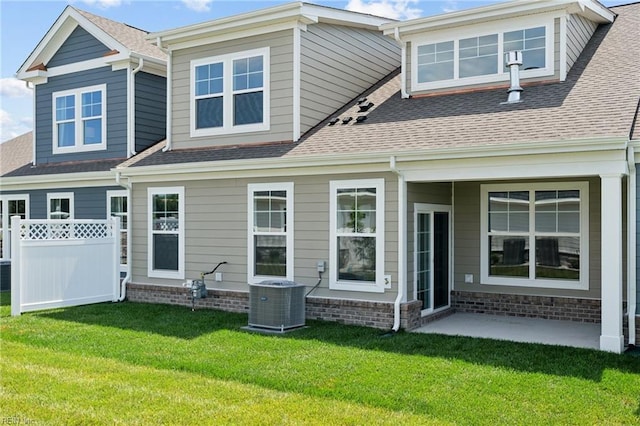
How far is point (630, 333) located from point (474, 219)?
3655 millimetres

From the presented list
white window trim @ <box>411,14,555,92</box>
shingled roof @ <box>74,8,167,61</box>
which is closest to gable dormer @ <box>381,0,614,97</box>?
white window trim @ <box>411,14,555,92</box>

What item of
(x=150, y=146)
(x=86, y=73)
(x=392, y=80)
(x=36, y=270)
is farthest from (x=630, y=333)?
(x=86, y=73)

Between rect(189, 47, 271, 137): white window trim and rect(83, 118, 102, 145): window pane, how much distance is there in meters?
3.47

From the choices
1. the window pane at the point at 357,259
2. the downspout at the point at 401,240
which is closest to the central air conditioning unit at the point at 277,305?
the window pane at the point at 357,259

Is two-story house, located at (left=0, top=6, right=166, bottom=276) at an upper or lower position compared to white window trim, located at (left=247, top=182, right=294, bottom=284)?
upper

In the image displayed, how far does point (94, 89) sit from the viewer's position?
1491cm

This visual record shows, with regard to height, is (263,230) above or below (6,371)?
above

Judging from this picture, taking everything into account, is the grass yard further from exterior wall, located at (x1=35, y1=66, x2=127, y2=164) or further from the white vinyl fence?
exterior wall, located at (x1=35, y1=66, x2=127, y2=164)

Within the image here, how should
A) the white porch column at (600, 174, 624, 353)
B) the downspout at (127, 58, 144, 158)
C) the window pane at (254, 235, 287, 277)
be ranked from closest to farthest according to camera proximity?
the white porch column at (600, 174, 624, 353) → the window pane at (254, 235, 287, 277) → the downspout at (127, 58, 144, 158)

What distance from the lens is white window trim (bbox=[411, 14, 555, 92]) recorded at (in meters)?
10.7

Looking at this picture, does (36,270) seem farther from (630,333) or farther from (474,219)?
(630,333)

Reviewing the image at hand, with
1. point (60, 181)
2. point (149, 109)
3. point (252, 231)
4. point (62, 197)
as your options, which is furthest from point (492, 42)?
point (62, 197)

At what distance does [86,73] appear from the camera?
594 inches

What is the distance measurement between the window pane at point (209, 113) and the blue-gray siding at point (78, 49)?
367 centimetres
